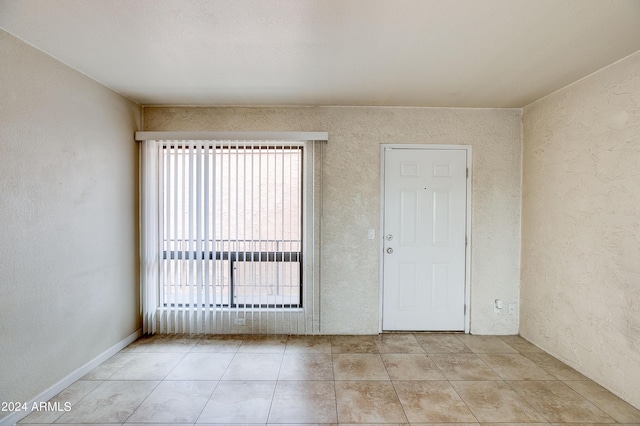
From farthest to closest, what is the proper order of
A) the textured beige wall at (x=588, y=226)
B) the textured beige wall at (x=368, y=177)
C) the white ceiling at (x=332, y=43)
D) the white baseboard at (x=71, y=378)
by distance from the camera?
1. the textured beige wall at (x=368, y=177)
2. the textured beige wall at (x=588, y=226)
3. the white baseboard at (x=71, y=378)
4. the white ceiling at (x=332, y=43)

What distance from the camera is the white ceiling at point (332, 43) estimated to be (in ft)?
5.71

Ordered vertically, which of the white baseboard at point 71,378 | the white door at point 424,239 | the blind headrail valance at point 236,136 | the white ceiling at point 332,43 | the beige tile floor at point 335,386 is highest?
the white ceiling at point 332,43

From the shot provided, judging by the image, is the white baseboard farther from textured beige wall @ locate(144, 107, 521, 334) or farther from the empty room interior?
textured beige wall @ locate(144, 107, 521, 334)

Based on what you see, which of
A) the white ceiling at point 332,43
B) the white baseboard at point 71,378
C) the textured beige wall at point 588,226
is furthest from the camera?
Answer: the textured beige wall at point 588,226

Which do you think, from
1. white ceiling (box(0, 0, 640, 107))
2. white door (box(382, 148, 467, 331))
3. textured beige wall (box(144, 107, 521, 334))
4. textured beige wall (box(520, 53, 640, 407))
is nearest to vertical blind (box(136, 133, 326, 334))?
textured beige wall (box(144, 107, 521, 334))

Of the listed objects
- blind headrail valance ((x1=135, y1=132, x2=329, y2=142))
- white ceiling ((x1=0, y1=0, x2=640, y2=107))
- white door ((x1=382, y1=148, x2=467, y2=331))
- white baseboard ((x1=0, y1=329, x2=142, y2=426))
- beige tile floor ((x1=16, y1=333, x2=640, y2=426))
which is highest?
white ceiling ((x1=0, y1=0, x2=640, y2=107))

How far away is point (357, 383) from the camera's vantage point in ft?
8.24

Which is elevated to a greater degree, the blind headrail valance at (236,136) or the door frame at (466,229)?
the blind headrail valance at (236,136)

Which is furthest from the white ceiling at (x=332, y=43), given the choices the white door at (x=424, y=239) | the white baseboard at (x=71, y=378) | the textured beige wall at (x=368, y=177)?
the white baseboard at (x=71, y=378)

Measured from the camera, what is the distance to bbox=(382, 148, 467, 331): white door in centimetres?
348

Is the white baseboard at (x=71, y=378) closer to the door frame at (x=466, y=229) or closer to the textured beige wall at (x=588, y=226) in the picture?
the door frame at (x=466, y=229)

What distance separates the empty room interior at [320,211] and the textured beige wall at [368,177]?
25 mm

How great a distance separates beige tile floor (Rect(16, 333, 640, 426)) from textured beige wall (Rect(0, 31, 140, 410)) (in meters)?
0.38

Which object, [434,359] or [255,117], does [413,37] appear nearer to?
[255,117]
